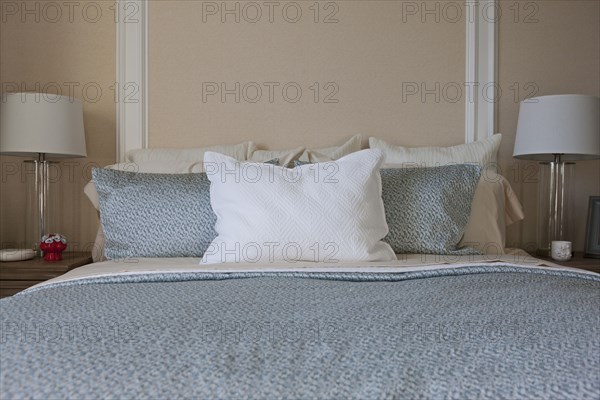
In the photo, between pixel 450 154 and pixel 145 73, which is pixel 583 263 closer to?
pixel 450 154

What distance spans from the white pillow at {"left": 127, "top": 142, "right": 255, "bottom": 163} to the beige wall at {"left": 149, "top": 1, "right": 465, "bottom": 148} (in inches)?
5.1

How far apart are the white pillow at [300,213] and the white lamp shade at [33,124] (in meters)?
0.92

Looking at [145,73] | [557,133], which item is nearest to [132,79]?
[145,73]

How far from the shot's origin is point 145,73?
2783 millimetres

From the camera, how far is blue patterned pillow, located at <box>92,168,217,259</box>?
2008 mm

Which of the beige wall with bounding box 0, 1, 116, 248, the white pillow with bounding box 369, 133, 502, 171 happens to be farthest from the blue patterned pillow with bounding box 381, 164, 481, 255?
the beige wall with bounding box 0, 1, 116, 248

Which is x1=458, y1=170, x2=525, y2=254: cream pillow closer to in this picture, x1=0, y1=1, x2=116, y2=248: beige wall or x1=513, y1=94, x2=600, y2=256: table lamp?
x1=513, y1=94, x2=600, y2=256: table lamp

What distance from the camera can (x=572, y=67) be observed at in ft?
9.37

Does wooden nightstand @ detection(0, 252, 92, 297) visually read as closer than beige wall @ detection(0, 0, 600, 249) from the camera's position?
Yes

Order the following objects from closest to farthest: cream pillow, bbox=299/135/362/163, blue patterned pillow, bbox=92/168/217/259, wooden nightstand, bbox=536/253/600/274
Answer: blue patterned pillow, bbox=92/168/217/259, wooden nightstand, bbox=536/253/600/274, cream pillow, bbox=299/135/362/163

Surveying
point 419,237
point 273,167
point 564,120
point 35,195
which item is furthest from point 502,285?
point 35,195

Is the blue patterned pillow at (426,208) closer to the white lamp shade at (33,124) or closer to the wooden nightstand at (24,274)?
the wooden nightstand at (24,274)

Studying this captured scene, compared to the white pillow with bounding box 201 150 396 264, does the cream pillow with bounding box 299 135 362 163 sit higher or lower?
higher

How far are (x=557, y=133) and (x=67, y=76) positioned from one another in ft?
7.80
